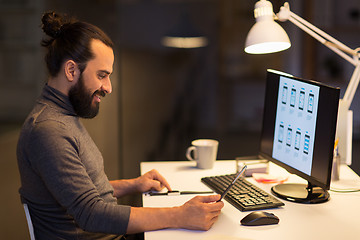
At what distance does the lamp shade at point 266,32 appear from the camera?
1655 mm

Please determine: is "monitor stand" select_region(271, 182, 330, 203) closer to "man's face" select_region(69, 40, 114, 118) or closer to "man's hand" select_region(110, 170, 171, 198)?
"man's hand" select_region(110, 170, 171, 198)

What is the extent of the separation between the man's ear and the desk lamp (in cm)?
66

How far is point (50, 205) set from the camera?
4.42 ft

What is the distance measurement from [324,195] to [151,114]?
7.74ft

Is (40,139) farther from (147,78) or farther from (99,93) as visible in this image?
(147,78)

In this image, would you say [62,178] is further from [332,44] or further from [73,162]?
[332,44]

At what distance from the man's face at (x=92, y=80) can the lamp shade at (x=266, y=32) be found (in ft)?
1.82

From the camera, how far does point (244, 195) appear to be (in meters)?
1.50

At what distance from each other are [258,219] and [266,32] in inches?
27.9

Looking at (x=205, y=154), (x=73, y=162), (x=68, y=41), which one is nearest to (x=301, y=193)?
(x=205, y=154)

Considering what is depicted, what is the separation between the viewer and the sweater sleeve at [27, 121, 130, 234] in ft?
4.07

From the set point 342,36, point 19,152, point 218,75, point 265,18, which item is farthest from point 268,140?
point 342,36

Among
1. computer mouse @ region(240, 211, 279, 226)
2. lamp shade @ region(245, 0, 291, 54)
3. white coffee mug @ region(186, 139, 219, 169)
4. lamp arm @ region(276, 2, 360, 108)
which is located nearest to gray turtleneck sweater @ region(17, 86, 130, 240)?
computer mouse @ region(240, 211, 279, 226)

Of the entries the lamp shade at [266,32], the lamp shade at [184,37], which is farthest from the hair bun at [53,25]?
the lamp shade at [184,37]
